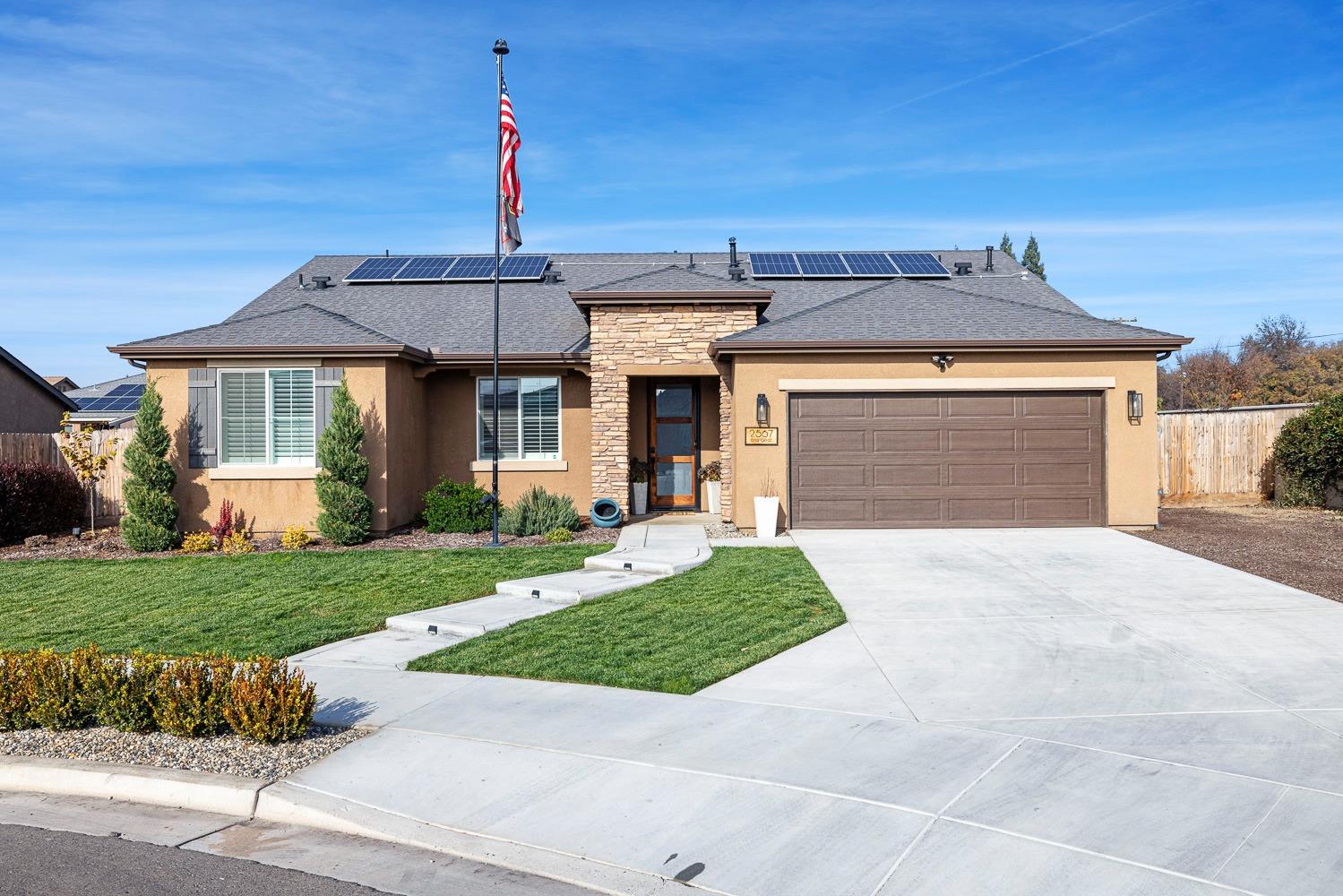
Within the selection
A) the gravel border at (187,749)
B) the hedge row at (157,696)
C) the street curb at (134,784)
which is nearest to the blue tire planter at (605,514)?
the hedge row at (157,696)

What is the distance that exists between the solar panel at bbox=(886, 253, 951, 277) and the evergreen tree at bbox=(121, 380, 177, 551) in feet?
48.4

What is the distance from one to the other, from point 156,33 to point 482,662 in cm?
1190

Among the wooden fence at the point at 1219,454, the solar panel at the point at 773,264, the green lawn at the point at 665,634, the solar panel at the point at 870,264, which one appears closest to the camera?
the green lawn at the point at 665,634

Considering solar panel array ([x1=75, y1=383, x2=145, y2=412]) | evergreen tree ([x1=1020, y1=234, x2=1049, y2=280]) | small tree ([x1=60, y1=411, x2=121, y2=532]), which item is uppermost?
evergreen tree ([x1=1020, y1=234, x2=1049, y2=280])

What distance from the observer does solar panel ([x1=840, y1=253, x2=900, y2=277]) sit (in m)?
21.3

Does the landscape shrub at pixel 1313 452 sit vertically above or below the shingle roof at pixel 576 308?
below

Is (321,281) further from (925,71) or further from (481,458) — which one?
(925,71)

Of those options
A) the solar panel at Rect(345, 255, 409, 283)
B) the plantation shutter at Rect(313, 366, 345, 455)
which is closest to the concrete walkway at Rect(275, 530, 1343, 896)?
the plantation shutter at Rect(313, 366, 345, 455)

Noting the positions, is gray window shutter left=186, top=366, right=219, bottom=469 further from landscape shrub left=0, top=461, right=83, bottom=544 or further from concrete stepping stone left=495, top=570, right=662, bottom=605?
→ concrete stepping stone left=495, top=570, right=662, bottom=605

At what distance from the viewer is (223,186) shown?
78.0 feet

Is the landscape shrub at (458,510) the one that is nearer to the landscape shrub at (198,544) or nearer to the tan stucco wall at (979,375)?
the landscape shrub at (198,544)

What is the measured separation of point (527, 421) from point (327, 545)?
13.8 feet

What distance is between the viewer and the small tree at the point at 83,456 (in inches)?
635

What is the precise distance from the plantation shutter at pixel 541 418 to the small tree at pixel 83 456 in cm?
698
